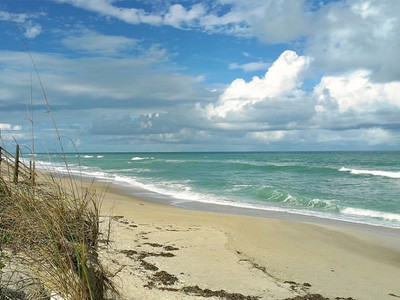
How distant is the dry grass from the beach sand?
0.43 m

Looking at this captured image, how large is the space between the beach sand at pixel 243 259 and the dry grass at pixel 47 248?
0.43m

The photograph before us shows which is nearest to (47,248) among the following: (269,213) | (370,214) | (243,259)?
(243,259)

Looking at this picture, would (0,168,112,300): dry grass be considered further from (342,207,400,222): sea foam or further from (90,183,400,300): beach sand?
(342,207,400,222): sea foam

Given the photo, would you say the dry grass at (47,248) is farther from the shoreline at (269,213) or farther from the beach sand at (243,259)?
the shoreline at (269,213)

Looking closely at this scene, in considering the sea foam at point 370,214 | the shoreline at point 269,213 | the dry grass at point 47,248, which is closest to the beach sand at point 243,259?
the dry grass at point 47,248

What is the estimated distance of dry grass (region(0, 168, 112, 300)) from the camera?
3.07 metres

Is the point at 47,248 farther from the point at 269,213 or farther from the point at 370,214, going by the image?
the point at 370,214

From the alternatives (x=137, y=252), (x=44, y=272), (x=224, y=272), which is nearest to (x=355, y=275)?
(x=224, y=272)

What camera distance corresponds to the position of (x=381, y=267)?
8.48m

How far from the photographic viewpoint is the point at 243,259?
7852mm

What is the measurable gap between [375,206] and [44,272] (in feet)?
55.0

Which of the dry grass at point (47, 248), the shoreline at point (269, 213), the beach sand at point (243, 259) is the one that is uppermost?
the dry grass at point (47, 248)

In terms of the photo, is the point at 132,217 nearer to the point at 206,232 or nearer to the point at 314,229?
the point at 206,232

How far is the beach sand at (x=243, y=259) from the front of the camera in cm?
584
